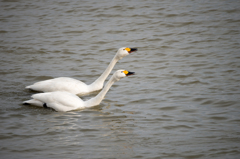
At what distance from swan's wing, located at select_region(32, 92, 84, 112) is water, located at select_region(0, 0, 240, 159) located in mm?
201

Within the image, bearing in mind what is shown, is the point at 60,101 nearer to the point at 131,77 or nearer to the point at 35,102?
the point at 35,102

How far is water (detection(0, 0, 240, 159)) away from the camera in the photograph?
6.68 meters

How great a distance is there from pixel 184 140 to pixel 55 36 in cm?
1023

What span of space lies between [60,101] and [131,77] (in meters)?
3.45

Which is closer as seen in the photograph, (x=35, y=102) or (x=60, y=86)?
(x=35, y=102)

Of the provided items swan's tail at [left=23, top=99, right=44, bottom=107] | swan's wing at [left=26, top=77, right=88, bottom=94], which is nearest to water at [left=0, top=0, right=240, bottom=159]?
swan's tail at [left=23, top=99, right=44, bottom=107]

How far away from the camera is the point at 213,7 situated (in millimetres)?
17312

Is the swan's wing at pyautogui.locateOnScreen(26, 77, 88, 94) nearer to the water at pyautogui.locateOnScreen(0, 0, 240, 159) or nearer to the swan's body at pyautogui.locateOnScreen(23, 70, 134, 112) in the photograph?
the water at pyautogui.locateOnScreen(0, 0, 240, 159)

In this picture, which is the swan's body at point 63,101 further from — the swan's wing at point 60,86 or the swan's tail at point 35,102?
the swan's wing at point 60,86

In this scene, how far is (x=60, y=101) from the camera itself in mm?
8359

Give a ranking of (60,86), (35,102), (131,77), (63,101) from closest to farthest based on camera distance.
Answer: (63,101)
(35,102)
(60,86)
(131,77)

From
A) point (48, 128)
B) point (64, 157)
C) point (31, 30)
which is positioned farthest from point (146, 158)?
point (31, 30)

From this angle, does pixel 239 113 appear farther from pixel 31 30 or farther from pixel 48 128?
pixel 31 30

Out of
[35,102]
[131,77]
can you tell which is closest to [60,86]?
[35,102]
